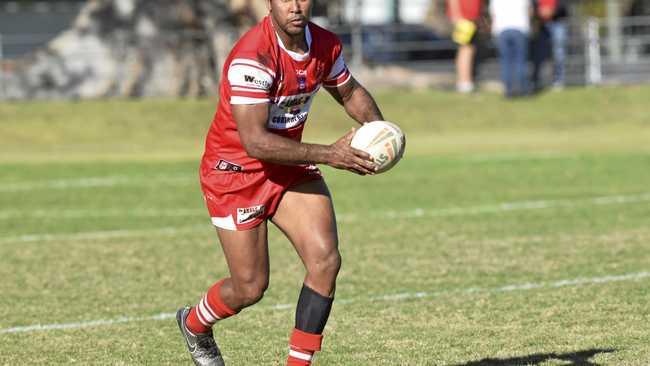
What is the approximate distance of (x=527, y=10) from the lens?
24.8m

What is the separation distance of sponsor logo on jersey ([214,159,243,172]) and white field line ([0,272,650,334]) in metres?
2.40

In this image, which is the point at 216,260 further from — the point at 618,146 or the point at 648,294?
the point at 618,146

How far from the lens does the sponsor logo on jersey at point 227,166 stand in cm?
682

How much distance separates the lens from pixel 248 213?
684cm

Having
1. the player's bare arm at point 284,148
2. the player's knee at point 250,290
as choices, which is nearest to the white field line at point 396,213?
the player's knee at point 250,290

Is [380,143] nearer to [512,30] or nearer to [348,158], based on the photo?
[348,158]

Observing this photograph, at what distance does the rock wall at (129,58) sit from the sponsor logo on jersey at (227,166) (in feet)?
68.3

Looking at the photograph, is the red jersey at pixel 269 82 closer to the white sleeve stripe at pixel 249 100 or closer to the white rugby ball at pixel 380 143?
the white sleeve stripe at pixel 249 100

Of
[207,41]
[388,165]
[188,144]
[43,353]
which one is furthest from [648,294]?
[207,41]

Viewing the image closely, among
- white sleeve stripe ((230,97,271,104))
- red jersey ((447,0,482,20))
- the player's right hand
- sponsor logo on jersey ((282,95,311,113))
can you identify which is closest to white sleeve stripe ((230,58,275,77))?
white sleeve stripe ((230,97,271,104))

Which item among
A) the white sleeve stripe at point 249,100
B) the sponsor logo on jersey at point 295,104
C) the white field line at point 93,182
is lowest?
the white field line at point 93,182

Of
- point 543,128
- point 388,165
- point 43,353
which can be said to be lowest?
point 543,128

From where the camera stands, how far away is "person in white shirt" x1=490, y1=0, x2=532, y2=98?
2459cm

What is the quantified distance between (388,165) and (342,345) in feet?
6.03
